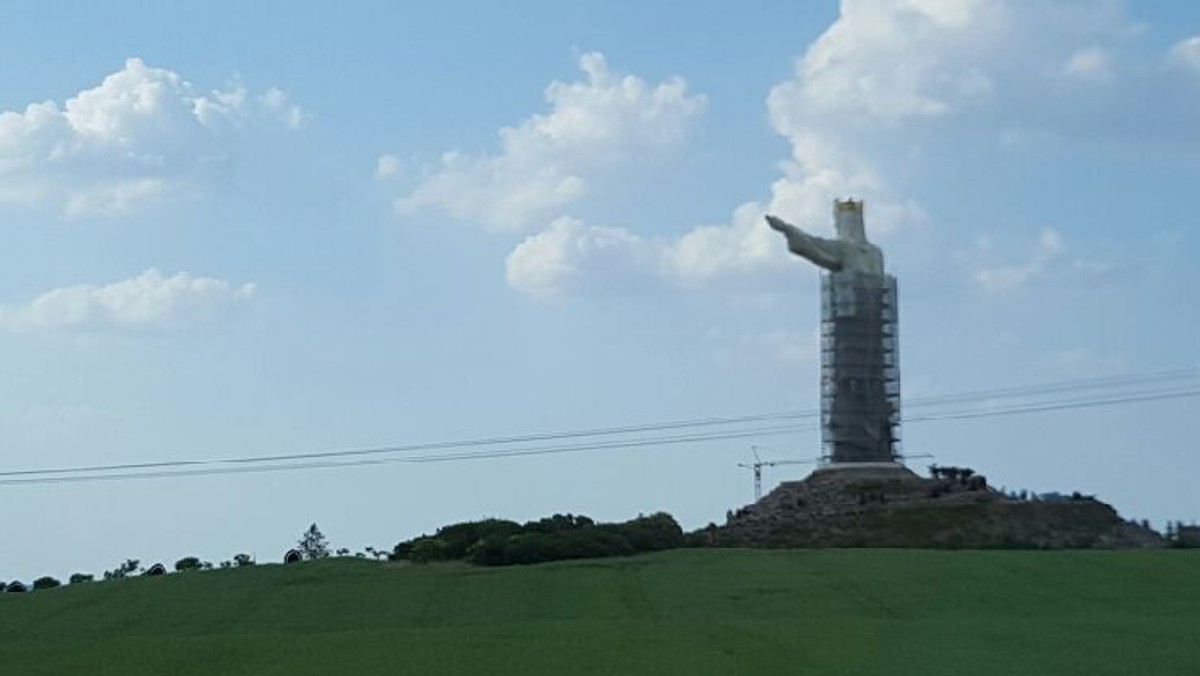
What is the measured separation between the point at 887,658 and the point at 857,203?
40.0m

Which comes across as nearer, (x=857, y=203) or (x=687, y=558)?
(x=687, y=558)

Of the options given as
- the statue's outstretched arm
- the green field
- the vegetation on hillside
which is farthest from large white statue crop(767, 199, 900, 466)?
the green field

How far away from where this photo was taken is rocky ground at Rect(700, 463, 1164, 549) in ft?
171

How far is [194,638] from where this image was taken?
102 ft

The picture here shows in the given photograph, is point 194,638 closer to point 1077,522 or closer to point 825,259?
point 1077,522

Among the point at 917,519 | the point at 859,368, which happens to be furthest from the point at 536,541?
the point at 859,368

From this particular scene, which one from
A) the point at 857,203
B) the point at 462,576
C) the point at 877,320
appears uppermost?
the point at 857,203

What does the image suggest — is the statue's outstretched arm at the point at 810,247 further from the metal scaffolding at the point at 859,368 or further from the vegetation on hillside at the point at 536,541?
the vegetation on hillside at the point at 536,541

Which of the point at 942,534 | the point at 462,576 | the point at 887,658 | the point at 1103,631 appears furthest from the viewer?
the point at 942,534

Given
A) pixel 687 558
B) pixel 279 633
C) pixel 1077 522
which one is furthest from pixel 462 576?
pixel 1077 522

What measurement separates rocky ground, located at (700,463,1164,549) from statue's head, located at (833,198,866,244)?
28.3ft

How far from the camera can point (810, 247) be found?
63.4 meters

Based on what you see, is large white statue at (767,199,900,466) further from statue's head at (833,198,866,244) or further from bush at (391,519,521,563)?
bush at (391,519,521,563)

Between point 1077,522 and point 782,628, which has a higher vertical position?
point 1077,522
